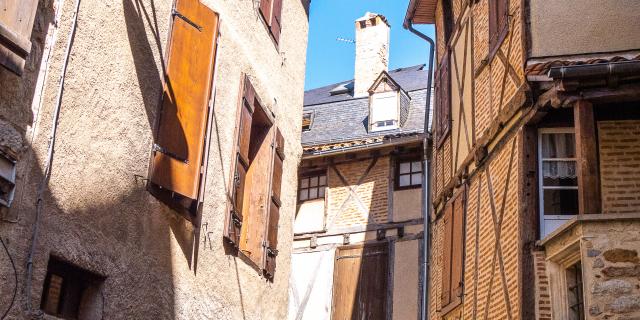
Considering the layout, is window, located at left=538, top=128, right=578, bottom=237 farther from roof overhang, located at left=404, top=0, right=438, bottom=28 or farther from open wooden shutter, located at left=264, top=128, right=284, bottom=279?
roof overhang, located at left=404, top=0, right=438, bottom=28

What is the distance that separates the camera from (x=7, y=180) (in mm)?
4703

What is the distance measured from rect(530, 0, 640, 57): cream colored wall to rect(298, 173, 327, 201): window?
8797mm

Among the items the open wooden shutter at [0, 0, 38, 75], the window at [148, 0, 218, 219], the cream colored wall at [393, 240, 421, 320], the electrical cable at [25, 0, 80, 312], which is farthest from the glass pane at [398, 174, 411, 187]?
the open wooden shutter at [0, 0, 38, 75]

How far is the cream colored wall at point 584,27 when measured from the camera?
7.25 metres

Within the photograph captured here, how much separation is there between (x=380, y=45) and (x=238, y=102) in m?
11.9

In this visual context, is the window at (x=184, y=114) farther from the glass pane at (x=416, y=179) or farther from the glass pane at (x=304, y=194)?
the glass pane at (x=304, y=194)

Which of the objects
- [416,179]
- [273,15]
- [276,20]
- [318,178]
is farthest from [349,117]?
[273,15]

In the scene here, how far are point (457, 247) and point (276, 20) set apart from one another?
3.59 meters

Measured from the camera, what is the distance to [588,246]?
229 inches

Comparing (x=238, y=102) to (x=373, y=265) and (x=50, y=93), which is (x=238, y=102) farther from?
(x=373, y=265)

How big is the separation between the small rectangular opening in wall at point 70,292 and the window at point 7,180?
0.65 m

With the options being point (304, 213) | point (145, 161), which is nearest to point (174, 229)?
point (145, 161)

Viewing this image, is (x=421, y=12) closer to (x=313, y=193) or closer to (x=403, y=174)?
(x=403, y=174)

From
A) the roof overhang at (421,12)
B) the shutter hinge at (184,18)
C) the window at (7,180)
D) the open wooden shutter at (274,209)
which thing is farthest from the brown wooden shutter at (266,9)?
the window at (7,180)
